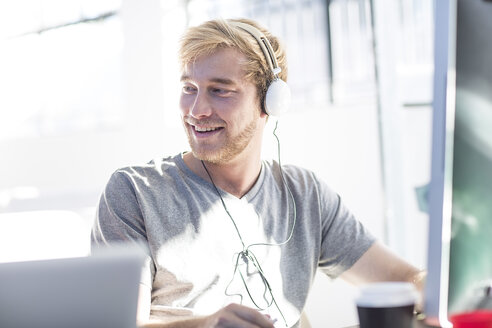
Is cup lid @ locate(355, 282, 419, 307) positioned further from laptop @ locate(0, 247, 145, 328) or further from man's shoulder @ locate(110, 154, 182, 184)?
man's shoulder @ locate(110, 154, 182, 184)

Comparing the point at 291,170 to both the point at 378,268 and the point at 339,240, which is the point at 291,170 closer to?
the point at 339,240

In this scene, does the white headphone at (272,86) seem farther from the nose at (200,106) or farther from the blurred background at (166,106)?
the blurred background at (166,106)

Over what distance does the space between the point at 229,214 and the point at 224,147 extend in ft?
0.62

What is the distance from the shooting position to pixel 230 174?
5.24ft

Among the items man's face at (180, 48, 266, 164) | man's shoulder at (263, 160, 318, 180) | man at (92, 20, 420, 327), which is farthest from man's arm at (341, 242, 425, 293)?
man's face at (180, 48, 266, 164)

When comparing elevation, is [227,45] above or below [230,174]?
above

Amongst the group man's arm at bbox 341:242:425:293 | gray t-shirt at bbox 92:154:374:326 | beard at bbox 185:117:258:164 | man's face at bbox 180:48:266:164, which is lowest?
man's arm at bbox 341:242:425:293

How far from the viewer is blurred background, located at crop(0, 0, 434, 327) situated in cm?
324

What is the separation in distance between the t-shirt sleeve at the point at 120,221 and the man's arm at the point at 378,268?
503 millimetres

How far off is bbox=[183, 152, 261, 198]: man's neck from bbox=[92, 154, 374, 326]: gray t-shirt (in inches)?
1.1

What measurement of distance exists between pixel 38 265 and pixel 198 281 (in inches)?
30.8

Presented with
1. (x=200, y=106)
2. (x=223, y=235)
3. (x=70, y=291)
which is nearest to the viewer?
(x=70, y=291)

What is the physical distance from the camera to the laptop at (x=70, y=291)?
641mm

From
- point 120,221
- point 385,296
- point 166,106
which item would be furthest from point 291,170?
point 166,106
